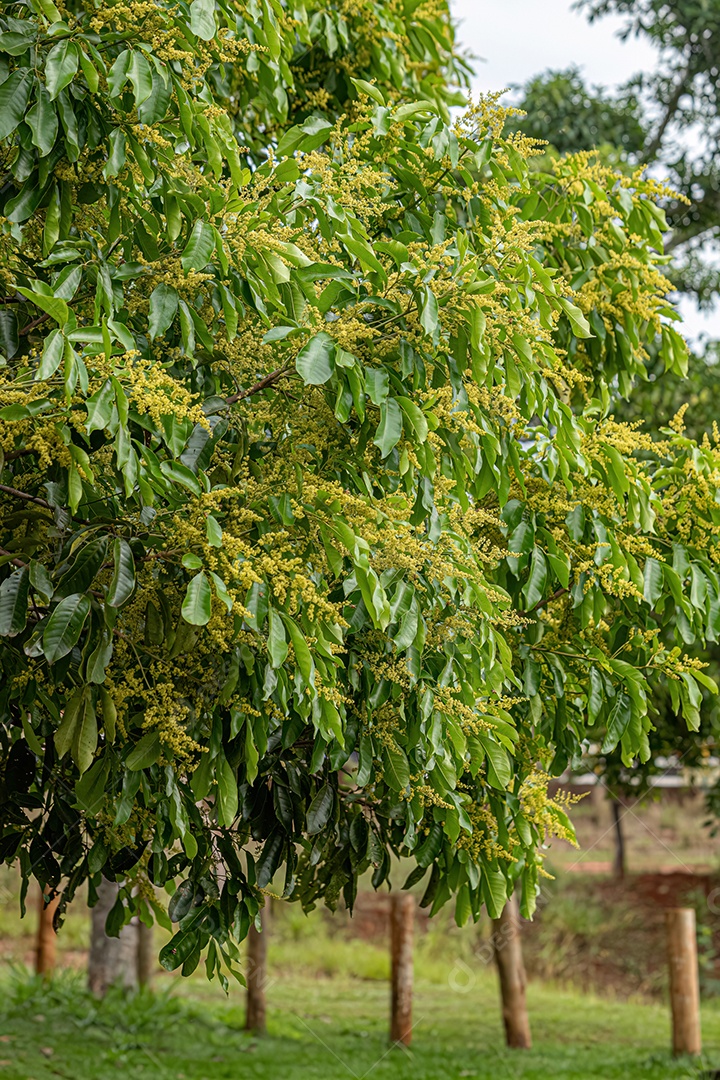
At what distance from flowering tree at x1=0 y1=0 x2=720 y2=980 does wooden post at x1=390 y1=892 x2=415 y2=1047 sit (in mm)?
4868

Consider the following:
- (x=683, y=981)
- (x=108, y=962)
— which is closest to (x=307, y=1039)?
(x=108, y=962)

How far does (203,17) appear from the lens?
97.1 inches

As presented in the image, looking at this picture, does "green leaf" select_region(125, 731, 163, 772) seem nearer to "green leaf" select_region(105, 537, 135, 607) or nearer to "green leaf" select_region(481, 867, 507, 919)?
"green leaf" select_region(105, 537, 135, 607)

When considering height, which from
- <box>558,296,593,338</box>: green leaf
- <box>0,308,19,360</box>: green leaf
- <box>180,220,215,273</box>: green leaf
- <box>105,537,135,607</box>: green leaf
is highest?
<box>558,296,593,338</box>: green leaf

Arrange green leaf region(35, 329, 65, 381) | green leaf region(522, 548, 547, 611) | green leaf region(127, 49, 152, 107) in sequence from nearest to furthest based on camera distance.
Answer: green leaf region(35, 329, 65, 381) < green leaf region(127, 49, 152, 107) < green leaf region(522, 548, 547, 611)

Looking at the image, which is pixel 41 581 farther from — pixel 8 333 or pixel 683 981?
pixel 683 981

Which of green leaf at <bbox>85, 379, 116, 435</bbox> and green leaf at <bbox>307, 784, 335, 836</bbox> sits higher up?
green leaf at <bbox>85, 379, 116, 435</bbox>

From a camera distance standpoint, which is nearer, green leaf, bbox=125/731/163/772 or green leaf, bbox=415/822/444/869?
green leaf, bbox=125/731/163/772

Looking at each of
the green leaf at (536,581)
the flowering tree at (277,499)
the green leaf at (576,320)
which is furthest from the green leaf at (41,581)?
the green leaf at (576,320)

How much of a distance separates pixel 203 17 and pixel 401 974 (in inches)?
273

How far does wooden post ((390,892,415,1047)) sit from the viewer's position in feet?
25.6

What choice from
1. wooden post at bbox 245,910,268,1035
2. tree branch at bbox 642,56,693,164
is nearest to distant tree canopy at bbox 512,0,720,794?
tree branch at bbox 642,56,693,164

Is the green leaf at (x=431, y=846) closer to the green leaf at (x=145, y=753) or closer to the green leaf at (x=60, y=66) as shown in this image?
the green leaf at (x=145, y=753)

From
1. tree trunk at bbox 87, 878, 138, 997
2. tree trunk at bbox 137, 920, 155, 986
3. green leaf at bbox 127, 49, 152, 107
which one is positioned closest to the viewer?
green leaf at bbox 127, 49, 152, 107
